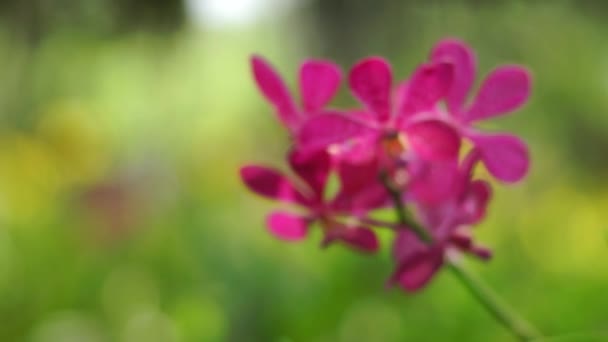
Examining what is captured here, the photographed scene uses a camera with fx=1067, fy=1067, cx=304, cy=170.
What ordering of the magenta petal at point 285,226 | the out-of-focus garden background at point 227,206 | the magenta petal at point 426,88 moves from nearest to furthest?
the magenta petal at point 426,88
the magenta petal at point 285,226
the out-of-focus garden background at point 227,206

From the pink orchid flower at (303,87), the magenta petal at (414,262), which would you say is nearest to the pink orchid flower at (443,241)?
the magenta petal at (414,262)

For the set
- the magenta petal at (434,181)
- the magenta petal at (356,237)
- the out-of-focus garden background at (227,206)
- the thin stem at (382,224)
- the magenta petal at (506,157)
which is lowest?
the out-of-focus garden background at (227,206)

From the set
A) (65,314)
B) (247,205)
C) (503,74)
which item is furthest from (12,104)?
(503,74)

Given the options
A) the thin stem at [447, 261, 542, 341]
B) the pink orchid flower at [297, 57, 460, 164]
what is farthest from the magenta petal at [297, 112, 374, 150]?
the thin stem at [447, 261, 542, 341]

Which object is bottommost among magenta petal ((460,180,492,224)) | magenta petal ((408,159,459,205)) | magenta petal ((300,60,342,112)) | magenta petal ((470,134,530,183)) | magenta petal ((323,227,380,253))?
magenta petal ((323,227,380,253))

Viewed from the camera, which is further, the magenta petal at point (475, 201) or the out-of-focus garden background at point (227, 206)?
the out-of-focus garden background at point (227, 206)

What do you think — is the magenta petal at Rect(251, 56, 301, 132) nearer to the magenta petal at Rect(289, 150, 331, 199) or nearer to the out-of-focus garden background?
the magenta petal at Rect(289, 150, 331, 199)

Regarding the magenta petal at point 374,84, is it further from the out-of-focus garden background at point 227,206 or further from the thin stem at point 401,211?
the out-of-focus garden background at point 227,206

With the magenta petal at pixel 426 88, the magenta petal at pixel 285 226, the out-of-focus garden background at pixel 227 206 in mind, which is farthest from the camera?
the out-of-focus garden background at pixel 227 206
